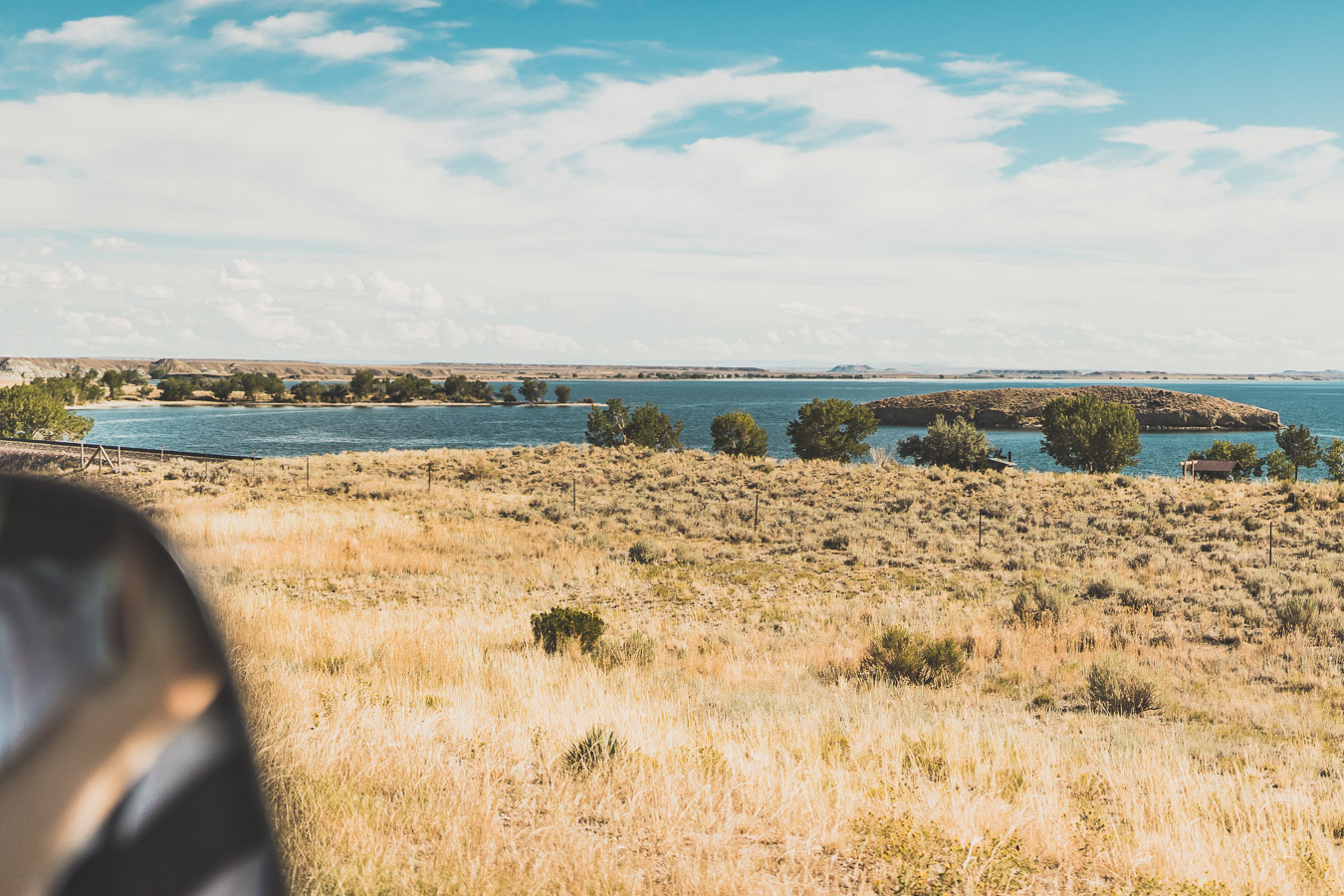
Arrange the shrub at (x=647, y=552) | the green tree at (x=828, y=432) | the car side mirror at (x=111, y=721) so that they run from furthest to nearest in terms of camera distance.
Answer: the green tree at (x=828, y=432) → the shrub at (x=647, y=552) → the car side mirror at (x=111, y=721)

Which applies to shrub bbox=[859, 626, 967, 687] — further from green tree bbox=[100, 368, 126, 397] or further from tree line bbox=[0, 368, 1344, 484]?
green tree bbox=[100, 368, 126, 397]

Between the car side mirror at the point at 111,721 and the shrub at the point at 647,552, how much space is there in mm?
25060

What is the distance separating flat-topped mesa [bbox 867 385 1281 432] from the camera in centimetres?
17525

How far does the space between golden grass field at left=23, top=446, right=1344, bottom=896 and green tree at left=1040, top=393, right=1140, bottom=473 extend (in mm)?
51980

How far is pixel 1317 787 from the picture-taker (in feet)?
28.9

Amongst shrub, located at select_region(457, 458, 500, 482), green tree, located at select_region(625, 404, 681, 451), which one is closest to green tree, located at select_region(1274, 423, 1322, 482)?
green tree, located at select_region(625, 404, 681, 451)

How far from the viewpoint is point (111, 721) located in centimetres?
133

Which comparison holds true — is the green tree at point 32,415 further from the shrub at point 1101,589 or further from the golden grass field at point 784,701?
the shrub at point 1101,589

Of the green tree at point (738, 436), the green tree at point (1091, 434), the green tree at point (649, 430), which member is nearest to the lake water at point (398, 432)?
the green tree at point (1091, 434)

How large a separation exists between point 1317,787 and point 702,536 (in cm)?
2355

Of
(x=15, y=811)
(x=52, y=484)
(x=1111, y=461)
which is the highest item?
(x=52, y=484)

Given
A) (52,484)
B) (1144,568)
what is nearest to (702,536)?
(1144,568)

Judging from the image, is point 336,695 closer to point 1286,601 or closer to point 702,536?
point 1286,601

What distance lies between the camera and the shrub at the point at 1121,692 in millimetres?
12875
